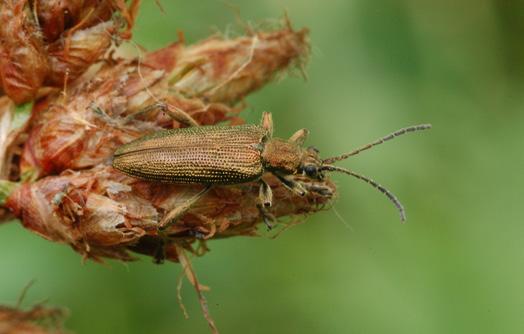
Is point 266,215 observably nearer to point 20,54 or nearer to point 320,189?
point 320,189

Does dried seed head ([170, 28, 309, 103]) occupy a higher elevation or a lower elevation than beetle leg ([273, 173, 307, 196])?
higher

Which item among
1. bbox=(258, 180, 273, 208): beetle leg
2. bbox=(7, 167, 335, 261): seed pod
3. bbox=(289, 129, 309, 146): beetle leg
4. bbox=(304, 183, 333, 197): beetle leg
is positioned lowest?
bbox=(7, 167, 335, 261): seed pod

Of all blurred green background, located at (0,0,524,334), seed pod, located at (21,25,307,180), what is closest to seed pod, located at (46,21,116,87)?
seed pod, located at (21,25,307,180)

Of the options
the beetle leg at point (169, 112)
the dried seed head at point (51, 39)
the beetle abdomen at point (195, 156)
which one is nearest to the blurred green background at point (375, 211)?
the beetle abdomen at point (195, 156)

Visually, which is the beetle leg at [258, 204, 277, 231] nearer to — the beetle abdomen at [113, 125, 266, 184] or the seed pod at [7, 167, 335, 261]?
the seed pod at [7, 167, 335, 261]

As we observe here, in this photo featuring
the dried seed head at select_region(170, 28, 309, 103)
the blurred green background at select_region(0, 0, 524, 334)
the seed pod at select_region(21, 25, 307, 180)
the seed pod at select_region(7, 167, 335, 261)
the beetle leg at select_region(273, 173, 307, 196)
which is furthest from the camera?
the blurred green background at select_region(0, 0, 524, 334)

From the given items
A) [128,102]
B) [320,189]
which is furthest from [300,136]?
[128,102]
